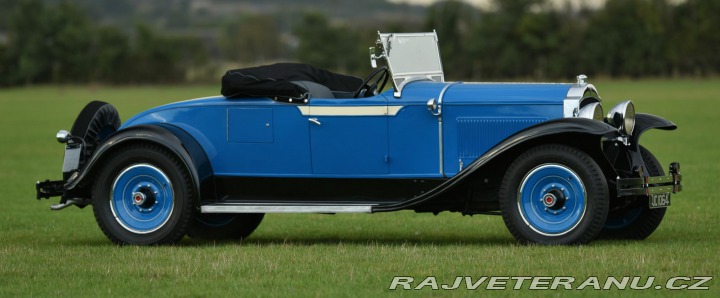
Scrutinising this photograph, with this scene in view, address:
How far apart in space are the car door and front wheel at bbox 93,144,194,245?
105 centimetres

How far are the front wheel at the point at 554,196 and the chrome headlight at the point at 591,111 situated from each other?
37 centimetres

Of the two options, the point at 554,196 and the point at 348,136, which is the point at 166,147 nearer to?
the point at 348,136

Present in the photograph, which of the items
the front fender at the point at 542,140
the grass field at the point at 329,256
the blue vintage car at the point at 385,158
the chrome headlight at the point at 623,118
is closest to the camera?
the grass field at the point at 329,256

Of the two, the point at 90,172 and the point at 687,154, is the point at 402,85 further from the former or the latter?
the point at 687,154

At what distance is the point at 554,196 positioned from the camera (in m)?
8.88

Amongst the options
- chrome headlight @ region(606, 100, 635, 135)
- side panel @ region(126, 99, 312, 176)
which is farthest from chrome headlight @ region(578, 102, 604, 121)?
side panel @ region(126, 99, 312, 176)

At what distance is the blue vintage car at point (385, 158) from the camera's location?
893cm

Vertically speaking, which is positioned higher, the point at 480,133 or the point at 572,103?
the point at 572,103

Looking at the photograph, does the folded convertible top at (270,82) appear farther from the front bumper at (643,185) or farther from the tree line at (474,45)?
the tree line at (474,45)

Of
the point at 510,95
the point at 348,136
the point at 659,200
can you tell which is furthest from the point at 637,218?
the point at 348,136

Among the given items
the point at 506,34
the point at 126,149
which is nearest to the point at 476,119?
the point at 126,149

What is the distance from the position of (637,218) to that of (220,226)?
11.3ft

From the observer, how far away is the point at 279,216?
13273mm

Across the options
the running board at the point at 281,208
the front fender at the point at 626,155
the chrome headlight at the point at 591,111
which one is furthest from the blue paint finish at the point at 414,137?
the front fender at the point at 626,155
